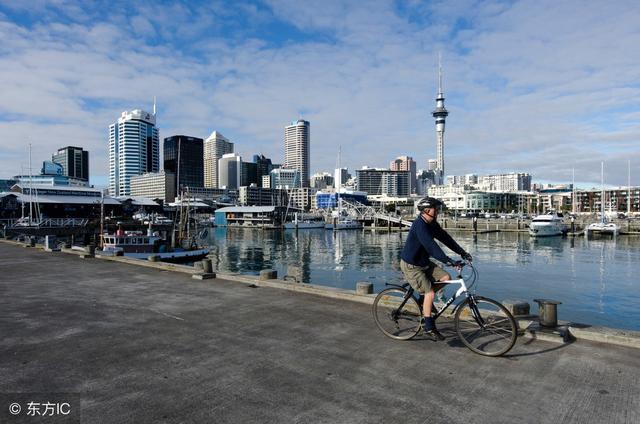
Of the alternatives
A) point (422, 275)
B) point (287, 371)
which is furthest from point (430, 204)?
point (287, 371)

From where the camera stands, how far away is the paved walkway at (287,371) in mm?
4512

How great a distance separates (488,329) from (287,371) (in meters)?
3.50

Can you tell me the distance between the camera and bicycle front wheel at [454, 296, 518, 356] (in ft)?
20.4

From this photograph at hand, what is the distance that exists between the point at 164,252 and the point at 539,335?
42472 mm

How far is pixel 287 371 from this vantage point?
5.68 m

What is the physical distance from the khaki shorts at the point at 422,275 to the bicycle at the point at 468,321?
170mm

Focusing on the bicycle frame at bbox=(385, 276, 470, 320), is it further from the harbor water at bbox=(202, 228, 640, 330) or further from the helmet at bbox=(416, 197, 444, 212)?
the harbor water at bbox=(202, 228, 640, 330)

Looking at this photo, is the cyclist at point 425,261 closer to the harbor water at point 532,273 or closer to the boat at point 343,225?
the harbor water at point 532,273

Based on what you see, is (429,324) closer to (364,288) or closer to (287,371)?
(287,371)

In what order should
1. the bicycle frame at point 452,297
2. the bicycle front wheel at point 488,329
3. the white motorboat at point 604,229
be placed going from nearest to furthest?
the bicycle front wheel at point 488,329 < the bicycle frame at point 452,297 < the white motorboat at point 604,229

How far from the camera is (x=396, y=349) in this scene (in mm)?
6605

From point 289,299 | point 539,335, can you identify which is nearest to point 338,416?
point 539,335

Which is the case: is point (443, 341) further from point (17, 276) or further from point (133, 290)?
point (17, 276)

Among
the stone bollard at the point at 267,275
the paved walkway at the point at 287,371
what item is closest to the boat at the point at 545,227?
the stone bollard at the point at 267,275
